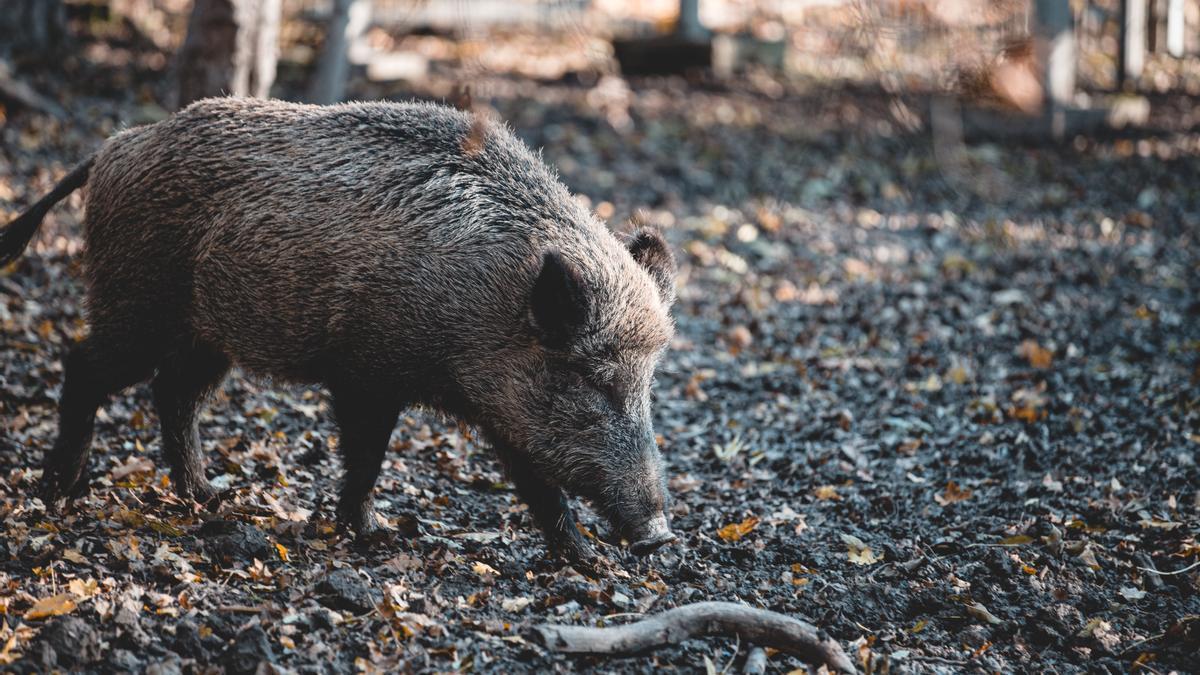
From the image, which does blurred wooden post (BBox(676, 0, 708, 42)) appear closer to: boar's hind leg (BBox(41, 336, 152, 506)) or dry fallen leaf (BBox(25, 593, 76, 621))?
boar's hind leg (BBox(41, 336, 152, 506))

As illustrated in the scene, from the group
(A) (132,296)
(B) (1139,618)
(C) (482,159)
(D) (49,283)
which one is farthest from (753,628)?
(D) (49,283)

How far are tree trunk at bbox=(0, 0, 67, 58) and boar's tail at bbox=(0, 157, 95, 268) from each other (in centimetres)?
718

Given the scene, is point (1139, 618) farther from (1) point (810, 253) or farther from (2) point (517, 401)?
(1) point (810, 253)

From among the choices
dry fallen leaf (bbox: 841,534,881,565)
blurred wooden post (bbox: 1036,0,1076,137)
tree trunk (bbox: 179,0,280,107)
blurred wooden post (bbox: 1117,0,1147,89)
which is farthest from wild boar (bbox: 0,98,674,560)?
blurred wooden post (bbox: 1117,0,1147,89)

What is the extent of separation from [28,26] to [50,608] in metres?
9.81

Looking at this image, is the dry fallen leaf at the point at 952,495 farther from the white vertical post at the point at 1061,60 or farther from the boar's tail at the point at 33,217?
the white vertical post at the point at 1061,60

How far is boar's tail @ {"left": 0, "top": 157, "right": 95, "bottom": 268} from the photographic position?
4.88 meters

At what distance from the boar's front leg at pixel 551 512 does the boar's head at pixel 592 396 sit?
86 millimetres

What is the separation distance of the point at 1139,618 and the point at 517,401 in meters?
2.57

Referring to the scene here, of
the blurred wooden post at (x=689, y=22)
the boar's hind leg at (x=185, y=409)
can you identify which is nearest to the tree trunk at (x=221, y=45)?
the boar's hind leg at (x=185, y=409)

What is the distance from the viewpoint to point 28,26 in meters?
11.2

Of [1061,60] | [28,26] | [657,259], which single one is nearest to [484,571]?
[657,259]

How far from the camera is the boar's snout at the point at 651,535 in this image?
160 inches

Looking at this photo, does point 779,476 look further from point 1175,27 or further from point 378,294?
point 1175,27
